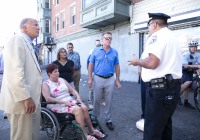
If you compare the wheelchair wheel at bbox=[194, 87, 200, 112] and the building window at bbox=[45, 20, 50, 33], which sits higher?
the building window at bbox=[45, 20, 50, 33]

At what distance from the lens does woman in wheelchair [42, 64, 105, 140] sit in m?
3.66

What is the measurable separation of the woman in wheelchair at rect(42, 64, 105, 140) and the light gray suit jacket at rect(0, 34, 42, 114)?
1.01 meters

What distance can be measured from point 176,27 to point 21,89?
30.3ft

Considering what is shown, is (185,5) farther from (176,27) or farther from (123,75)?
(123,75)

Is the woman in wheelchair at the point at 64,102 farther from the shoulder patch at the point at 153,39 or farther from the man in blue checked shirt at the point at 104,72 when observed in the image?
the shoulder patch at the point at 153,39

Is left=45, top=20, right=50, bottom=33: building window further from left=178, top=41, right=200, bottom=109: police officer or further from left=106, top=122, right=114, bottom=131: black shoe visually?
left=106, top=122, right=114, bottom=131: black shoe

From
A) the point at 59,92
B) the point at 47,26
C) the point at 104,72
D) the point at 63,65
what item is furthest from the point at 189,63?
the point at 47,26

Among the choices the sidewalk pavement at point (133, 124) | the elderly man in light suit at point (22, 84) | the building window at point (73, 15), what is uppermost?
the building window at point (73, 15)

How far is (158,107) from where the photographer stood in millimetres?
2643

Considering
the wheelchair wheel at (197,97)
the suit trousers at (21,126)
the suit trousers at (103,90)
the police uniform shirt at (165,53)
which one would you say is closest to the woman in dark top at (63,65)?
the suit trousers at (103,90)

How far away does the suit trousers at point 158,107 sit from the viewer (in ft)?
8.60

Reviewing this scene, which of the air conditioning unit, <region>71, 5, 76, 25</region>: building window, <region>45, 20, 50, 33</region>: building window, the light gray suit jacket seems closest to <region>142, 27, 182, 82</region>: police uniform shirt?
the light gray suit jacket

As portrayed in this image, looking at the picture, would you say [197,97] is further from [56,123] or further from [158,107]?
[56,123]

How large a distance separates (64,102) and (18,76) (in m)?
1.45
